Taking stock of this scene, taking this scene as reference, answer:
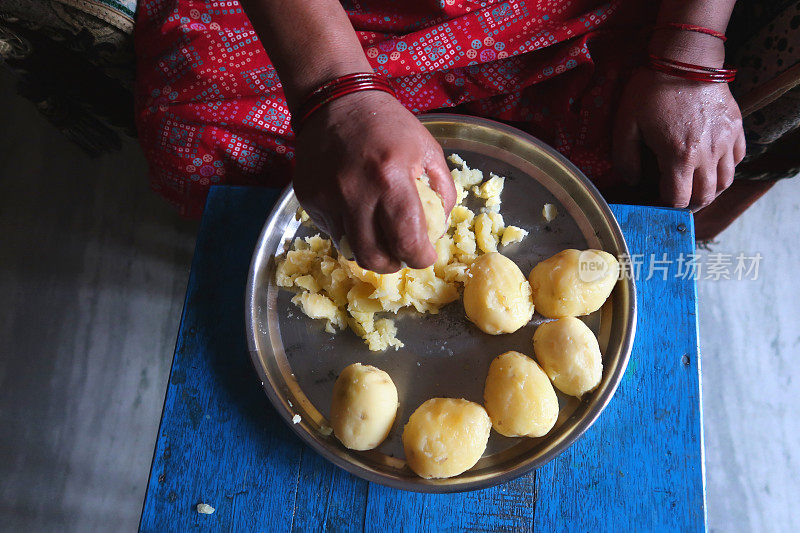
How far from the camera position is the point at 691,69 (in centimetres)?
85

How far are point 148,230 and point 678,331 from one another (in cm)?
151

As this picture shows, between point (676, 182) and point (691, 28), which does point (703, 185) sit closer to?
point (676, 182)

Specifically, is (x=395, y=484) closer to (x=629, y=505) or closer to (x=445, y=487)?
(x=445, y=487)

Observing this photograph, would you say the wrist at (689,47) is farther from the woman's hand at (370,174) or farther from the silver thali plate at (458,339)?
the woman's hand at (370,174)

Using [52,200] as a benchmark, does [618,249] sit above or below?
above

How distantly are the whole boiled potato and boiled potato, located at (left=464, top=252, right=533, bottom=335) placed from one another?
13cm

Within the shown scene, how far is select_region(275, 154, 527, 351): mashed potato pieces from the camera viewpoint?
838mm

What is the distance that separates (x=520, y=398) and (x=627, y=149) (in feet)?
1.58

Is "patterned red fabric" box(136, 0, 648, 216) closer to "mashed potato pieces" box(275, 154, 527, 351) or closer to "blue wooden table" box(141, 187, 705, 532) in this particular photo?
"mashed potato pieces" box(275, 154, 527, 351)

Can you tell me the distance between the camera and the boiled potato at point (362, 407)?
755 mm

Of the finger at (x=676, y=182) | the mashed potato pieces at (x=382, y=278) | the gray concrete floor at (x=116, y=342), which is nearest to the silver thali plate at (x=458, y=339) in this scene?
the mashed potato pieces at (x=382, y=278)

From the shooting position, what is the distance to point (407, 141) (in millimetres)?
649

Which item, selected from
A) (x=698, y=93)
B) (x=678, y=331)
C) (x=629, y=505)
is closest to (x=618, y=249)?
(x=678, y=331)

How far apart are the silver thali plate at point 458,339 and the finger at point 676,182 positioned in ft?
0.42
